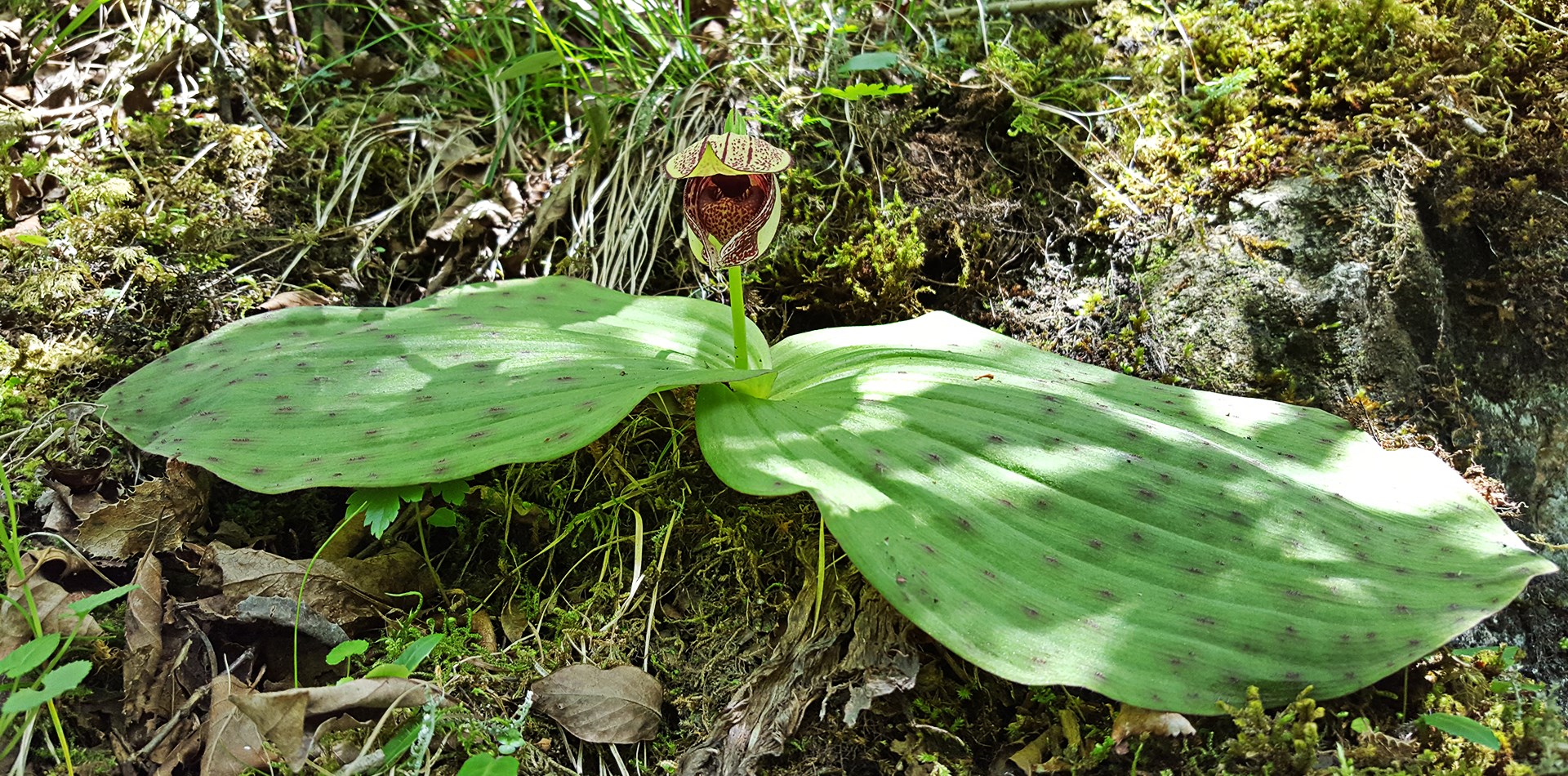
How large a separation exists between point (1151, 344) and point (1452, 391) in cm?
85

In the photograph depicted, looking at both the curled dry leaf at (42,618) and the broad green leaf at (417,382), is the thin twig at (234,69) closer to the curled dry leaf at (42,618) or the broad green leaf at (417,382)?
the broad green leaf at (417,382)

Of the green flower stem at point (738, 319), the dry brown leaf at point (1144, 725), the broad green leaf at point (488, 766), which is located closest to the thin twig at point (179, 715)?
the broad green leaf at point (488, 766)

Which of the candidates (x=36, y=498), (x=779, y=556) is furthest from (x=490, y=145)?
(x=779, y=556)

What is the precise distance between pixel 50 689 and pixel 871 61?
3.05 m

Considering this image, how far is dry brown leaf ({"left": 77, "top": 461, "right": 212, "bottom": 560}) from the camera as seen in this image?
86.0 inches

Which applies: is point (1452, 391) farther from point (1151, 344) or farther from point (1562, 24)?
point (1562, 24)

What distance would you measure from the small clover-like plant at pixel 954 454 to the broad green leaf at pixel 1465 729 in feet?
0.39

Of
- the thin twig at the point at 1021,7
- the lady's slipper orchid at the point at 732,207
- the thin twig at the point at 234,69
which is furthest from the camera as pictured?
the thin twig at the point at 1021,7

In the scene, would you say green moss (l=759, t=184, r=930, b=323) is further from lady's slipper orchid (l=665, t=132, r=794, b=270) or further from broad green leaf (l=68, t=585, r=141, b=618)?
broad green leaf (l=68, t=585, r=141, b=618)

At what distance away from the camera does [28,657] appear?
65.6 inches

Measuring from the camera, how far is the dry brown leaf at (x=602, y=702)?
6.37 ft

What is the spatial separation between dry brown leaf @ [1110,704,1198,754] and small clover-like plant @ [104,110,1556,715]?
0.30 feet

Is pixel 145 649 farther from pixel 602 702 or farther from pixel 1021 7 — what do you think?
pixel 1021 7

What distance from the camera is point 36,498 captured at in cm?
232
